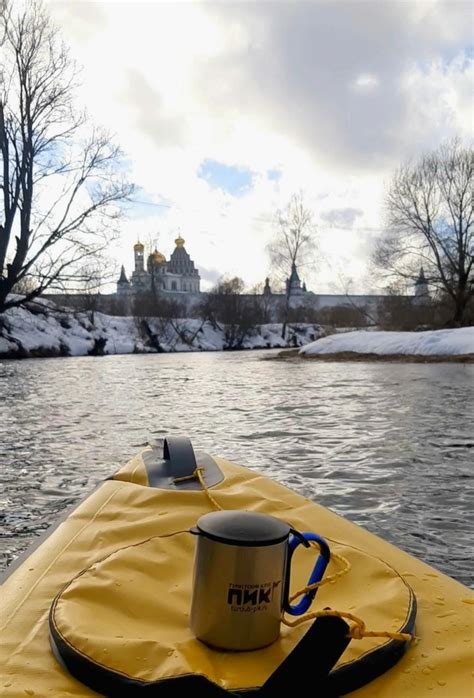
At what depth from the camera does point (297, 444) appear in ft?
17.9

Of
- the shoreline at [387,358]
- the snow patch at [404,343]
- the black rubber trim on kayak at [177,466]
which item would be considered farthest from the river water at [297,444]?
the snow patch at [404,343]

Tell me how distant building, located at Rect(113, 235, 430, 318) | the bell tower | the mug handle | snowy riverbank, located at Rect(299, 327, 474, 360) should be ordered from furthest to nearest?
the bell tower → distant building, located at Rect(113, 235, 430, 318) → snowy riverbank, located at Rect(299, 327, 474, 360) → the mug handle

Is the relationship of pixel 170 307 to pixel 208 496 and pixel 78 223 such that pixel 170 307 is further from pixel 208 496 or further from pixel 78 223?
pixel 208 496

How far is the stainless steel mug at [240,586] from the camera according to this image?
1.18m

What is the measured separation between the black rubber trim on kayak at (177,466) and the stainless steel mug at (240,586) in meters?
0.99

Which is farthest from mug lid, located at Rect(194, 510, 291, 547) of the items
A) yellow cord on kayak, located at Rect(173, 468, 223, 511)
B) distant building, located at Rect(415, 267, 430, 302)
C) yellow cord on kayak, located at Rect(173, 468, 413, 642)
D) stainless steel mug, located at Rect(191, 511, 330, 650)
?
distant building, located at Rect(415, 267, 430, 302)

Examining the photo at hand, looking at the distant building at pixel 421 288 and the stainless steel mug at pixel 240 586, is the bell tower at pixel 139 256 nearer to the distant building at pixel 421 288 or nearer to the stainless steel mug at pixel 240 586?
the distant building at pixel 421 288

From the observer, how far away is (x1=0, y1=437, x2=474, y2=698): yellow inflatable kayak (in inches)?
41.1

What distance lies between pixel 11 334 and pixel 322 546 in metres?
27.1

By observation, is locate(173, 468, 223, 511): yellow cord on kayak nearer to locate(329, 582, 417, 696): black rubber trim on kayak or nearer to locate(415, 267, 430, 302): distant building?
locate(329, 582, 417, 696): black rubber trim on kayak

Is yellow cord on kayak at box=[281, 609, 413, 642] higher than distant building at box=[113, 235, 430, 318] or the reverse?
the reverse

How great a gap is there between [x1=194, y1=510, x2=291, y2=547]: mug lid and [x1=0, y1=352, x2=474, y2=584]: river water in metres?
1.67

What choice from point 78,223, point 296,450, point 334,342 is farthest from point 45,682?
point 334,342

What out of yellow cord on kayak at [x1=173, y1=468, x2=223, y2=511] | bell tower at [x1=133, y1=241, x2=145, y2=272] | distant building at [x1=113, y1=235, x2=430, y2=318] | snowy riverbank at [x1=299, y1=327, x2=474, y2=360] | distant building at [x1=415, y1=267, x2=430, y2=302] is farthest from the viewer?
bell tower at [x1=133, y1=241, x2=145, y2=272]
